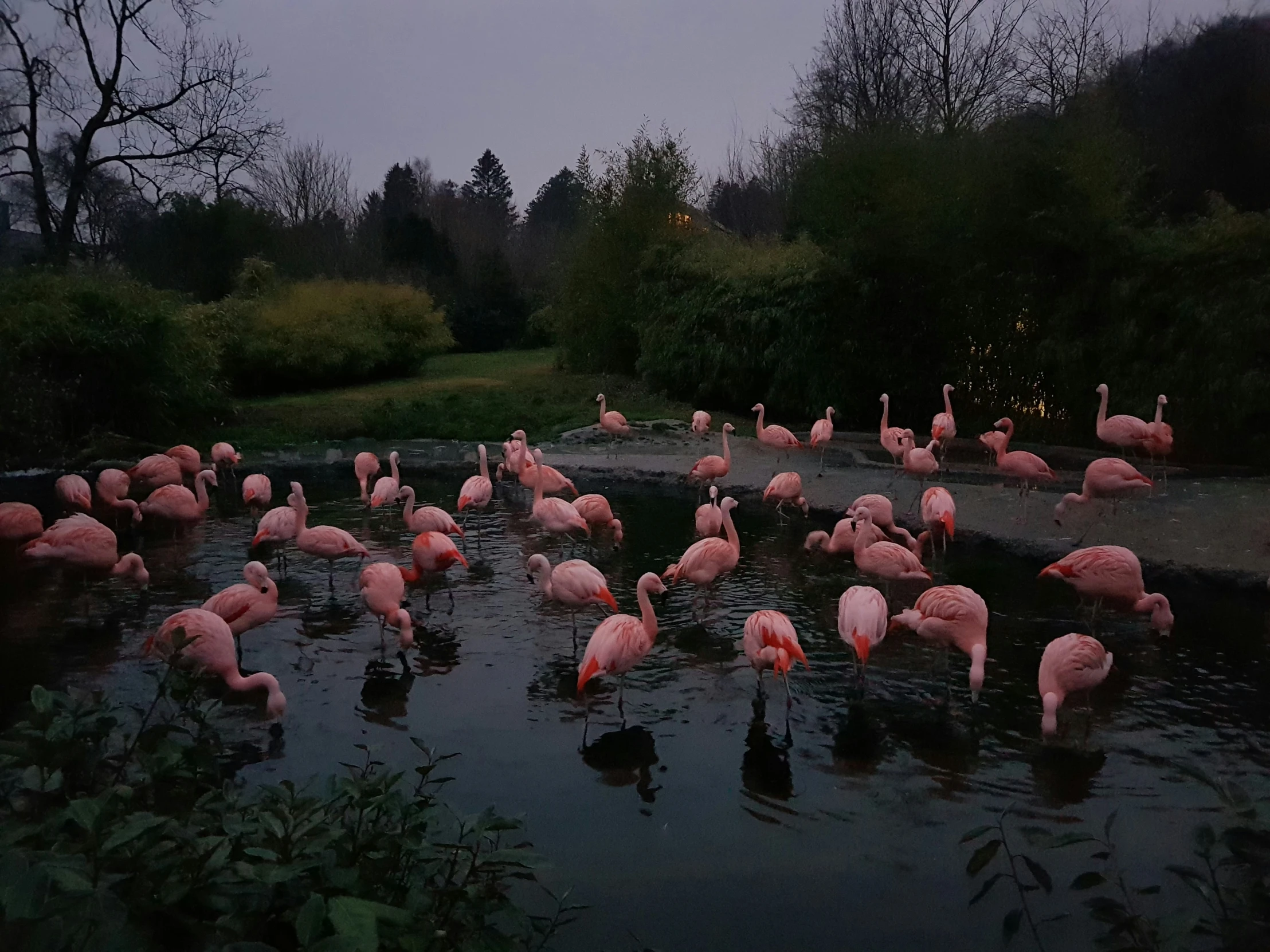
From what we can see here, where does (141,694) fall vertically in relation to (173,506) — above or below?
below

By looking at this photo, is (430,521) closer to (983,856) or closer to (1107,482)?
(1107,482)

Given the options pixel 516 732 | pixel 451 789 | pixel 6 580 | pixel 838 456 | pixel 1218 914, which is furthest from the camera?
pixel 838 456

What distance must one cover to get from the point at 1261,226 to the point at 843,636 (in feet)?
21.7

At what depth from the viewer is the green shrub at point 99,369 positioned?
8.67 m

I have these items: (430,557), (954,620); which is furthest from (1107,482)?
(430,557)

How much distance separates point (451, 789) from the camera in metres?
3.36

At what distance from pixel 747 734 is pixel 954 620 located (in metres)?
1.10

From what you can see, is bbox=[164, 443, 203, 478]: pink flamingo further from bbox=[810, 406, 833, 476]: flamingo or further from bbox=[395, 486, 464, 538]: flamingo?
bbox=[810, 406, 833, 476]: flamingo

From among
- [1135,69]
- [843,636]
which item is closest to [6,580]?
[843,636]

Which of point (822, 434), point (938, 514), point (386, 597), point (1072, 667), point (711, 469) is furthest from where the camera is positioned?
point (822, 434)

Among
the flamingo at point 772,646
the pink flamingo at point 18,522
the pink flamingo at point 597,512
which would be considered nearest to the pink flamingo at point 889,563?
the flamingo at point 772,646

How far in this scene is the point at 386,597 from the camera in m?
4.80

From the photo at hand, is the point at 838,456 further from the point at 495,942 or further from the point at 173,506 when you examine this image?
the point at 495,942

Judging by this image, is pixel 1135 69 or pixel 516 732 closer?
pixel 516 732
